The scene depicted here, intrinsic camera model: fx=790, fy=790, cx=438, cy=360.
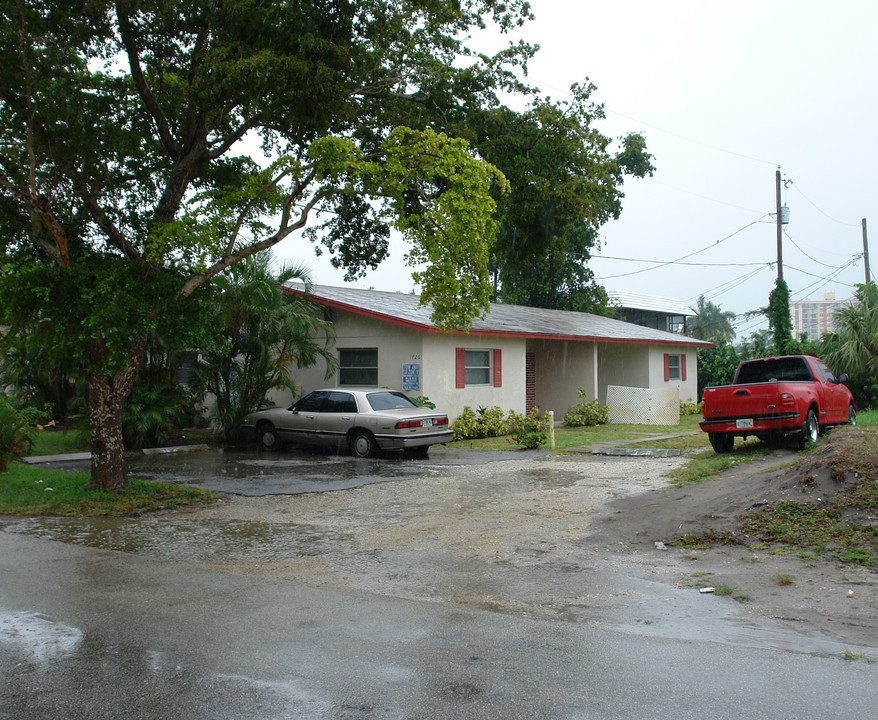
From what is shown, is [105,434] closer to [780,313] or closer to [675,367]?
[675,367]

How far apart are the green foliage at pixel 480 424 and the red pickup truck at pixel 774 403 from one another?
690 cm

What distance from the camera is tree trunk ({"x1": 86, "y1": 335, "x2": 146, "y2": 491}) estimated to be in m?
11.3

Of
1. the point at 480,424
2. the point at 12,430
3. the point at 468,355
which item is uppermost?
the point at 468,355

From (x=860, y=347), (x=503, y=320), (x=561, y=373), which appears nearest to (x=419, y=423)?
(x=503, y=320)

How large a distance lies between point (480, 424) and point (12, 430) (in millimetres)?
11054

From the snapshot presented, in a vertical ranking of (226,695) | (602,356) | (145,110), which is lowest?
(226,695)

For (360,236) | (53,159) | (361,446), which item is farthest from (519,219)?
(53,159)

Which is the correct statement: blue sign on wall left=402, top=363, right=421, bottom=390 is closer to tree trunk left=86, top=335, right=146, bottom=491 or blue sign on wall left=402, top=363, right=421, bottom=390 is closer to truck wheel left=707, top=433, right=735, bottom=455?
truck wheel left=707, top=433, right=735, bottom=455

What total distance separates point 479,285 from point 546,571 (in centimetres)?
667

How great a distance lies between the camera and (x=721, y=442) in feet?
49.5

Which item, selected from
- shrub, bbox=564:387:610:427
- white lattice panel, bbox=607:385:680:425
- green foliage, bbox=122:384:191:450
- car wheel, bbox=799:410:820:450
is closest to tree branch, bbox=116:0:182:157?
green foliage, bbox=122:384:191:450

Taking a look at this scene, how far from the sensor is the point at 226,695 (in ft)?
14.2

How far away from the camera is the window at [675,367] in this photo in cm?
3020

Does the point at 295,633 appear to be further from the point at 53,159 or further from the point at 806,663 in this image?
the point at 53,159
